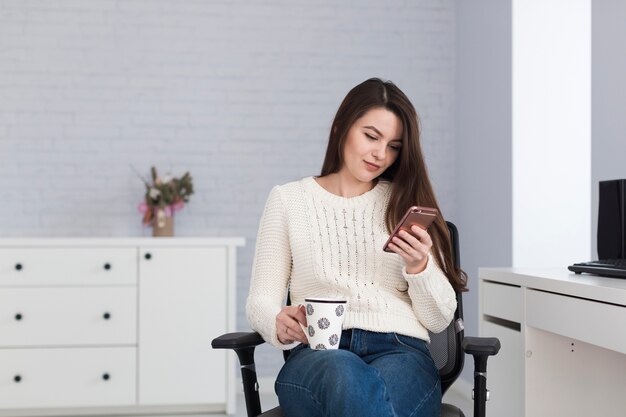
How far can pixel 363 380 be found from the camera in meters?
1.54

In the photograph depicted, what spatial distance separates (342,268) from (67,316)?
204 centimetres

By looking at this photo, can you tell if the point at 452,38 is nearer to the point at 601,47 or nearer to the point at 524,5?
the point at 524,5

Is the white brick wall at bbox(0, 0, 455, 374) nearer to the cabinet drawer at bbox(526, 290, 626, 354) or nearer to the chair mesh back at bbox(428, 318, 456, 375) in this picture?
the cabinet drawer at bbox(526, 290, 626, 354)

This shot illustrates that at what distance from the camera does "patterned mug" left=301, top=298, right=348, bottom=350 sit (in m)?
1.62

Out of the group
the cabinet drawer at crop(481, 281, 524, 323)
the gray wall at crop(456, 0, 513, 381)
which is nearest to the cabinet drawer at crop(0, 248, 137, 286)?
the gray wall at crop(456, 0, 513, 381)

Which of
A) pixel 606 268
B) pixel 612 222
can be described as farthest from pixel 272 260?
pixel 612 222

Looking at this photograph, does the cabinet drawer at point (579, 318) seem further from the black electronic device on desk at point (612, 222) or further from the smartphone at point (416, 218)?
the smartphone at point (416, 218)

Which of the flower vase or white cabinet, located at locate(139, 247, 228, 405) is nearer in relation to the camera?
white cabinet, located at locate(139, 247, 228, 405)

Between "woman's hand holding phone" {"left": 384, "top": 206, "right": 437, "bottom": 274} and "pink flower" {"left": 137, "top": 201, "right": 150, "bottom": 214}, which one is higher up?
"pink flower" {"left": 137, "top": 201, "right": 150, "bottom": 214}

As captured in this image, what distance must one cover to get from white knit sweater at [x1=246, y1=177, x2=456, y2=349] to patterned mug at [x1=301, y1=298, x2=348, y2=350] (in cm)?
20

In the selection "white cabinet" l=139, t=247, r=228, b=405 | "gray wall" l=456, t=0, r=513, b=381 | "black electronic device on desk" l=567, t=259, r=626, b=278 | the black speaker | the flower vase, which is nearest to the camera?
"black electronic device on desk" l=567, t=259, r=626, b=278

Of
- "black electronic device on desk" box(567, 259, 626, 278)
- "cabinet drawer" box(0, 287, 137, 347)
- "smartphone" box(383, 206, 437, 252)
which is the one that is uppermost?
"smartphone" box(383, 206, 437, 252)

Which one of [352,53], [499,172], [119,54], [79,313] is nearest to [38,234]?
[79,313]

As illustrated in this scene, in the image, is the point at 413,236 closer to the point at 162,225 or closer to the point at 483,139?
the point at 483,139
